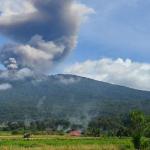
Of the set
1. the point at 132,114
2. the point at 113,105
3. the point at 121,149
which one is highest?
the point at 113,105

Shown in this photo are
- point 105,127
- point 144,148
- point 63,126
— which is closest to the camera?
point 144,148

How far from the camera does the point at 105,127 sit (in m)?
102

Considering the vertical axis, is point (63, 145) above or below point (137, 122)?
below

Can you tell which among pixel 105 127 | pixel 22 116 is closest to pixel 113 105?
pixel 22 116

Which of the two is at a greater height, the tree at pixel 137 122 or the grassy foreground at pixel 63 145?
the tree at pixel 137 122

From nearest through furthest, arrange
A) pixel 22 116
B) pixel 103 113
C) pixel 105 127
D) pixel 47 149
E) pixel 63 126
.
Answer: pixel 47 149
pixel 105 127
pixel 63 126
pixel 103 113
pixel 22 116

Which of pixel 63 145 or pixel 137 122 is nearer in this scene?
pixel 137 122

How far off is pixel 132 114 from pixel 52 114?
527 ft

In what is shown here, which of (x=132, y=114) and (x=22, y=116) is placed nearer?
(x=132, y=114)

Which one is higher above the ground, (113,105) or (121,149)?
(113,105)

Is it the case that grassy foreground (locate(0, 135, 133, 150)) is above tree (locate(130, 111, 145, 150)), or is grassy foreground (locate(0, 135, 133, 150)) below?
below

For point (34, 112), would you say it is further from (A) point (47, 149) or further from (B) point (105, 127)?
(A) point (47, 149)

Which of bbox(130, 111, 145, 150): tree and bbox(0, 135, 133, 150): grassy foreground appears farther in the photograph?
bbox(130, 111, 145, 150): tree

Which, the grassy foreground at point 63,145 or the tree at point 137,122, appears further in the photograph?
the tree at point 137,122
